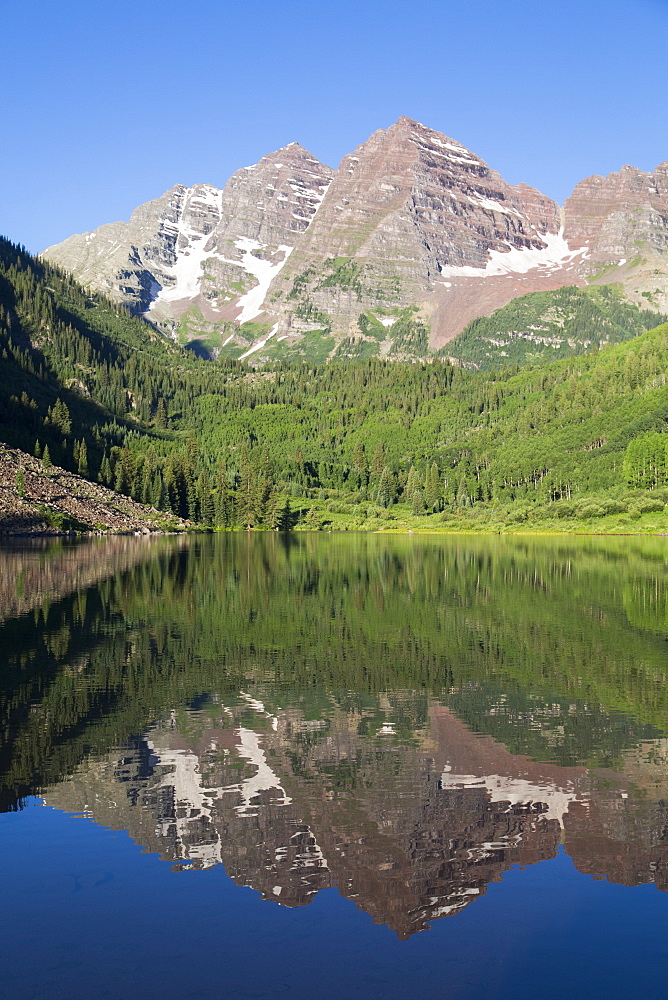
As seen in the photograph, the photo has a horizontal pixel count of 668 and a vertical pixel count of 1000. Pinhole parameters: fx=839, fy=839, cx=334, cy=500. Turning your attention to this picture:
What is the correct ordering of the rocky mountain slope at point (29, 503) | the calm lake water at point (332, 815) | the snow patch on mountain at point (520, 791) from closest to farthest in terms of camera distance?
the calm lake water at point (332, 815) < the snow patch on mountain at point (520, 791) < the rocky mountain slope at point (29, 503)

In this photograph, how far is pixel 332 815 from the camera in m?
21.5

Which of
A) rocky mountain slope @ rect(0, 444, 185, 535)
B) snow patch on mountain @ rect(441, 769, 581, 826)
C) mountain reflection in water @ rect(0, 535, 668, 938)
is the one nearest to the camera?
mountain reflection in water @ rect(0, 535, 668, 938)

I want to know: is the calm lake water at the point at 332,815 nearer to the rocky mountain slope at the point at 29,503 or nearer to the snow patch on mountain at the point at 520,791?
the snow patch on mountain at the point at 520,791

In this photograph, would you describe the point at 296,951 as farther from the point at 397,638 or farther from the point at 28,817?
the point at 397,638

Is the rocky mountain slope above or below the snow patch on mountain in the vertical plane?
above

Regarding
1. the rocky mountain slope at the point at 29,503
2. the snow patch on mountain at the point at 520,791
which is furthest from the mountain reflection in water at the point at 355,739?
the rocky mountain slope at the point at 29,503

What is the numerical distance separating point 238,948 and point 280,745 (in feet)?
39.6

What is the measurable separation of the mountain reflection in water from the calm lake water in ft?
0.34

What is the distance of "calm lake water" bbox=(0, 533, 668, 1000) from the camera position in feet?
50.2

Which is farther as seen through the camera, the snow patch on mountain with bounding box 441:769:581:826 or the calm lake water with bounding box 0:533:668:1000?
the snow patch on mountain with bounding box 441:769:581:826

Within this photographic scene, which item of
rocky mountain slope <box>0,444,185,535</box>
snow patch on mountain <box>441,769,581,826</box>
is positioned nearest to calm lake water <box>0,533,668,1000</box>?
snow patch on mountain <box>441,769,581,826</box>

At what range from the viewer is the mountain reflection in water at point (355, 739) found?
19.6 metres

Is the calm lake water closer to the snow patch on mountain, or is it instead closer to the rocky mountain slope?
the snow patch on mountain

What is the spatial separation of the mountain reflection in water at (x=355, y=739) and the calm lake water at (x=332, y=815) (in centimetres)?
10
